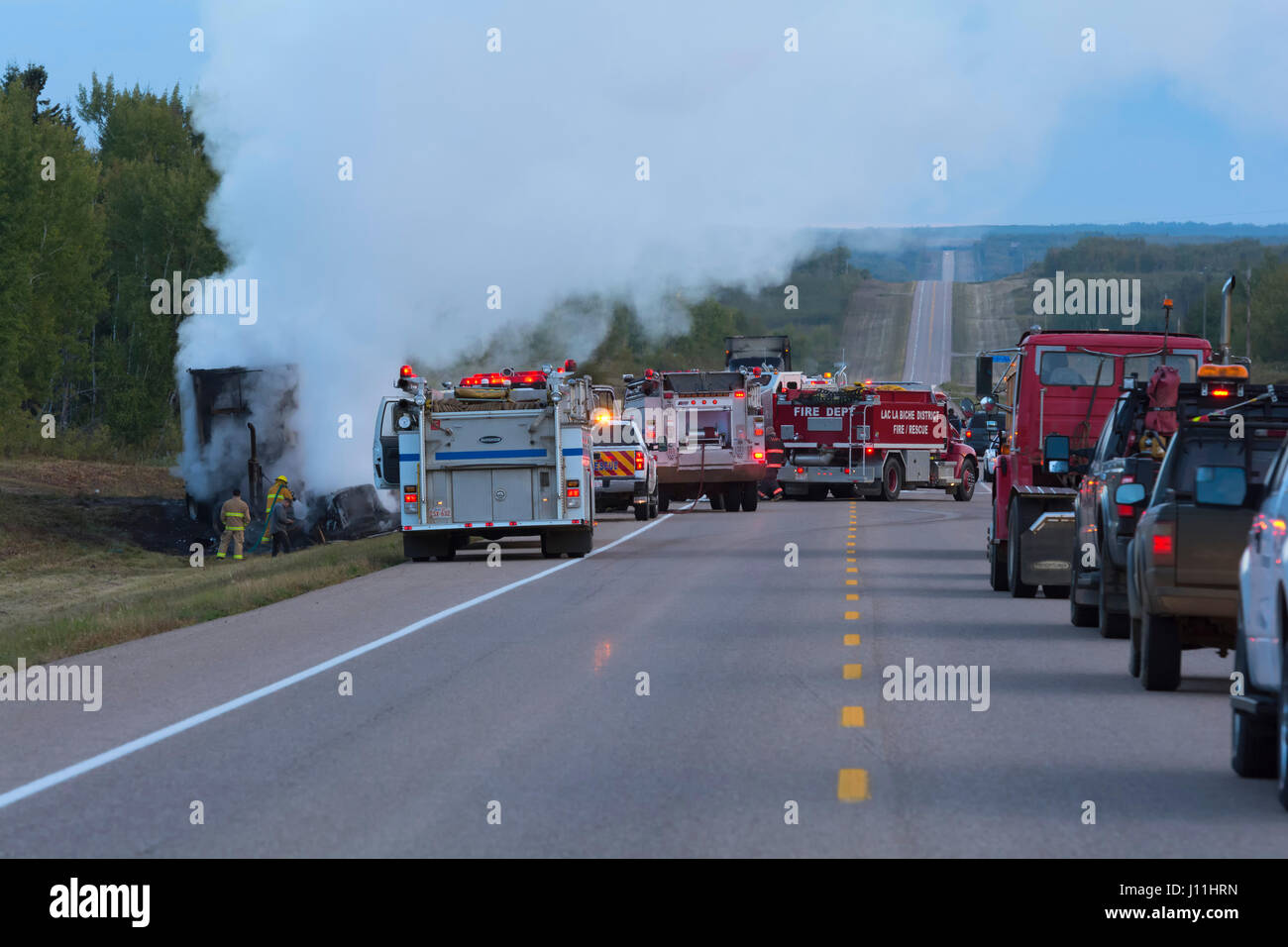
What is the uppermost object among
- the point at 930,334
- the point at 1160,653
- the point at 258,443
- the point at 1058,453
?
the point at 930,334

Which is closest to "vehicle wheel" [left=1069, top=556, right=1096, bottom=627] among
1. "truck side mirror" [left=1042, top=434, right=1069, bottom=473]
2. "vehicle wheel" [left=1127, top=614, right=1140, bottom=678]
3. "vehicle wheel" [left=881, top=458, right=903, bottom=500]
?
"truck side mirror" [left=1042, top=434, right=1069, bottom=473]

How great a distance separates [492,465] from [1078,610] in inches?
451

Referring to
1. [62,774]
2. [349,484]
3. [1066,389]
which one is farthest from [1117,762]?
[349,484]

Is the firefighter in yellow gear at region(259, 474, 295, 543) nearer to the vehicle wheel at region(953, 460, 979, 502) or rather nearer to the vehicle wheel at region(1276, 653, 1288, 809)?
the vehicle wheel at region(953, 460, 979, 502)

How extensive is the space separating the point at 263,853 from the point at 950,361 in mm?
132847

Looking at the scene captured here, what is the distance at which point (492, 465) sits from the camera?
88.2 ft

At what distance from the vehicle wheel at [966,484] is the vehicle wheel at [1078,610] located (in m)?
32.8

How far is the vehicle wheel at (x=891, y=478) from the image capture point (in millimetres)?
48250

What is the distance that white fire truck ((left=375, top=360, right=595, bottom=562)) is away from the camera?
26812 mm

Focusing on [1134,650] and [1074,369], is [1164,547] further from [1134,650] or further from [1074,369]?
[1074,369]

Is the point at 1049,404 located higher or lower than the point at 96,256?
lower

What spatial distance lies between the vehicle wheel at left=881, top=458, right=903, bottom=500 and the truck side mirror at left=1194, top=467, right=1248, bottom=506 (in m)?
38.1

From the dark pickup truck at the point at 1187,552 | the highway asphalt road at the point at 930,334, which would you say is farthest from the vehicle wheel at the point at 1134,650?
the highway asphalt road at the point at 930,334

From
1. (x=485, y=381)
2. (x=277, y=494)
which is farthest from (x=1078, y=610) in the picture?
(x=277, y=494)
